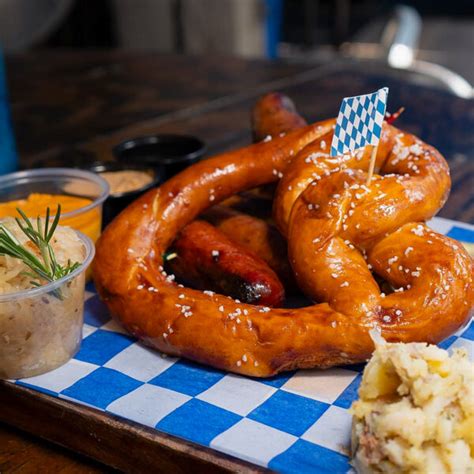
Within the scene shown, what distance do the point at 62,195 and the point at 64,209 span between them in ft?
0.46

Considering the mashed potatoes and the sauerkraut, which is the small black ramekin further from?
the mashed potatoes

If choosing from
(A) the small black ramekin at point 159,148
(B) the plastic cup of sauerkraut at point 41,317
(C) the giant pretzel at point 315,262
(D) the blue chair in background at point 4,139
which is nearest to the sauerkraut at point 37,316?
(B) the plastic cup of sauerkraut at point 41,317

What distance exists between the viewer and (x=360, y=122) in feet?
4.22

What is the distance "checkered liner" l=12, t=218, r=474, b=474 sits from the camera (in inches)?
41.8

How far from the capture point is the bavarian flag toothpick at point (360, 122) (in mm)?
1264

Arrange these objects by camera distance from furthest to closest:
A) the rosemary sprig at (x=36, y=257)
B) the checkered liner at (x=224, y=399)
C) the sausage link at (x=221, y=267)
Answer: the sausage link at (x=221, y=267) → the rosemary sprig at (x=36, y=257) → the checkered liner at (x=224, y=399)

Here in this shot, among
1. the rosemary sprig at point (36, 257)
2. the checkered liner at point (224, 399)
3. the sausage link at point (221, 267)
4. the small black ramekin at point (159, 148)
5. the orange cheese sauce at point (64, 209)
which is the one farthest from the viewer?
the small black ramekin at point (159, 148)

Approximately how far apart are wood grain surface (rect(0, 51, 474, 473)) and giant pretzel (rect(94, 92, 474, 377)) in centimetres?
22

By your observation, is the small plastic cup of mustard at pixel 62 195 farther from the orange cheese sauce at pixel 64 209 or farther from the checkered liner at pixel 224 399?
the checkered liner at pixel 224 399

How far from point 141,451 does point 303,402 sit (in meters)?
0.26

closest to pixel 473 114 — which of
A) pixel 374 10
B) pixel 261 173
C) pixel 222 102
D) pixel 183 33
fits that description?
pixel 222 102

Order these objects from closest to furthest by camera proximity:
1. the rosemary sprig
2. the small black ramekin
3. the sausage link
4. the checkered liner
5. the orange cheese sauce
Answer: the checkered liner → the rosemary sprig → the sausage link → the orange cheese sauce → the small black ramekin

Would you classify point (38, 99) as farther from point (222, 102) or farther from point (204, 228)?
point (204, 228)

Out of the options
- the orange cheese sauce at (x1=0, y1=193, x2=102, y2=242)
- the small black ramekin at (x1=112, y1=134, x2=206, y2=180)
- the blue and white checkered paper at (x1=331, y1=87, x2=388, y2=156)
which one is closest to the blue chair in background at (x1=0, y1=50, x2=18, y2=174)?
the small black ramekin at (x1=112, y1=134, x2=206, y2=180)
